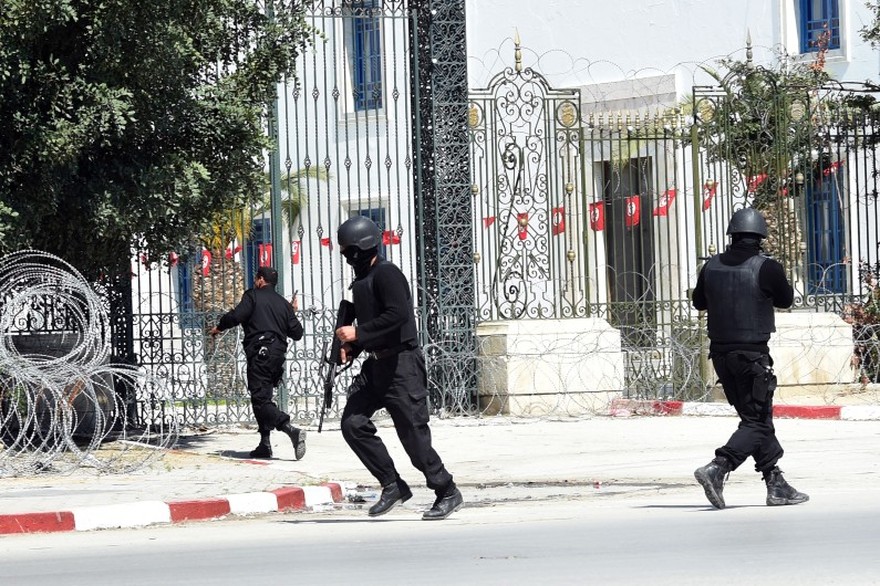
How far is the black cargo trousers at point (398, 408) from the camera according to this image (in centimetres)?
1047

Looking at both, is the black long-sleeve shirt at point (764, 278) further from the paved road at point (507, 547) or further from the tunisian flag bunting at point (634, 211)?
the tunisian flag bunting at point (634, 211)

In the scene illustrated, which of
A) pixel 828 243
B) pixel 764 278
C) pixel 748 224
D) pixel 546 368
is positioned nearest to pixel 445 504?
pixel 764 278

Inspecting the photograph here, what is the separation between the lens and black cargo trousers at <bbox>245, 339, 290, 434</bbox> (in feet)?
49.1

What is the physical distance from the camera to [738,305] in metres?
10.9

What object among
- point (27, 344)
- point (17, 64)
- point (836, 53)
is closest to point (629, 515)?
point (17, 64)

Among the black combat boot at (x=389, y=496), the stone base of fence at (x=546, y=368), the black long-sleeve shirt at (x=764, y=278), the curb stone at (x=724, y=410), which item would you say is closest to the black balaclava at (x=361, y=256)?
the black combat boot at (x=389, y=496)

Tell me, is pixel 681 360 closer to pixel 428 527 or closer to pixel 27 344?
pixel 27 344

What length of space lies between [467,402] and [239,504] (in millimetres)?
7882

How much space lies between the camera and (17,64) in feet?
46.5

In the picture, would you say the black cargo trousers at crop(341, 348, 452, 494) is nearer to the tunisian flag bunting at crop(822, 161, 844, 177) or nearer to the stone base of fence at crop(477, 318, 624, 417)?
the stone base of fence at crop(477, 318, 624, 417)

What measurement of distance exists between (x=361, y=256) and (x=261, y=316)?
4.47m

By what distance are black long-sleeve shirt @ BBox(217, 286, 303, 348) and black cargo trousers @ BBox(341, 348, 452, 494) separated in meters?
4.48

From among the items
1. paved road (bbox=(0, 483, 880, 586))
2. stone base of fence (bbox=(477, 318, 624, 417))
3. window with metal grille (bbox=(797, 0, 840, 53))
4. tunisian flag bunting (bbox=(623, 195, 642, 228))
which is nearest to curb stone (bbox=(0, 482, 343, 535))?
paved road (bbox=(0, 483, 880, 586))

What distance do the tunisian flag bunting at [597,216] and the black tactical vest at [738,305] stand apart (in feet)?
35.2
